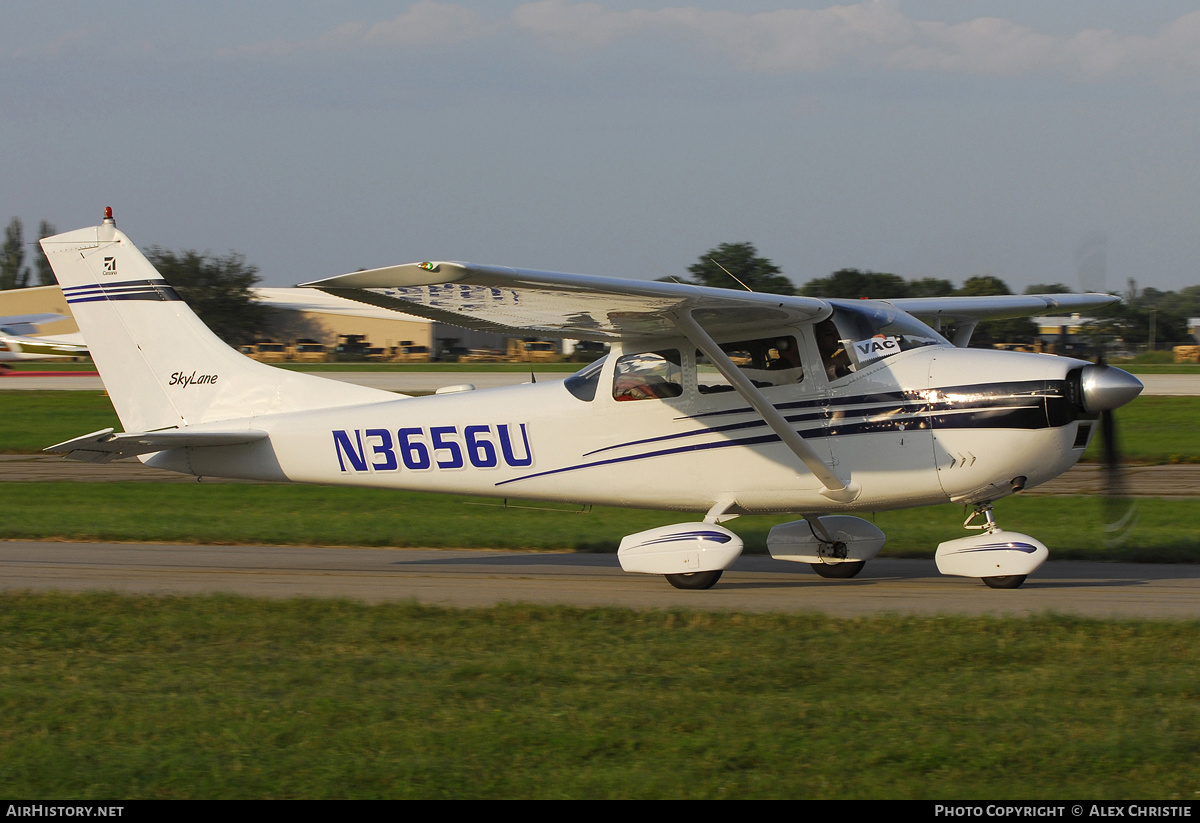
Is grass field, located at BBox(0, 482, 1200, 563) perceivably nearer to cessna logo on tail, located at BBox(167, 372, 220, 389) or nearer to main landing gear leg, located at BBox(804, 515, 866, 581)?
main landing gear leg, located at BBox(804, 515, 866, 581)

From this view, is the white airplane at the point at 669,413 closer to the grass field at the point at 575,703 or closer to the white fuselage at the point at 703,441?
the white fuselage at the point at 703,441

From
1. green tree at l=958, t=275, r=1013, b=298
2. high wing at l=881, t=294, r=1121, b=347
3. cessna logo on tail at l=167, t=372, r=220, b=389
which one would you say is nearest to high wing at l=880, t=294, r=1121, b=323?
high wing at l=881, t=294, r=1121, b=347

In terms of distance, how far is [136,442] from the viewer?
1002 centimetres

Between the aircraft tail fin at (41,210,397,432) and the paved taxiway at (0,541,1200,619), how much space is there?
4.79 ft

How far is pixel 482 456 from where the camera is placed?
10.1 m

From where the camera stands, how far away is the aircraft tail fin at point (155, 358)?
1073 cm

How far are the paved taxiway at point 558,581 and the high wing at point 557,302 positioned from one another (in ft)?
6.98

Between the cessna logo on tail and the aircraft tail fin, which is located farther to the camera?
the cessna logo on tail

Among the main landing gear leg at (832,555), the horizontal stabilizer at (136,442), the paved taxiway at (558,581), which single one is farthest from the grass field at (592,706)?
the main landing gear leg at (832,555)

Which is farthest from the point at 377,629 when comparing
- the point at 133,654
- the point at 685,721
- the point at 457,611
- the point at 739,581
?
the point at 739,581

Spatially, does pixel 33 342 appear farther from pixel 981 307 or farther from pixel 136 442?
pixel 981 307

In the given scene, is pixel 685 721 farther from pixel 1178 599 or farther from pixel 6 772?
pixel 1178 599

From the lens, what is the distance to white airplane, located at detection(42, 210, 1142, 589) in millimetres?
8531

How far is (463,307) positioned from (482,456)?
86.9 inches
